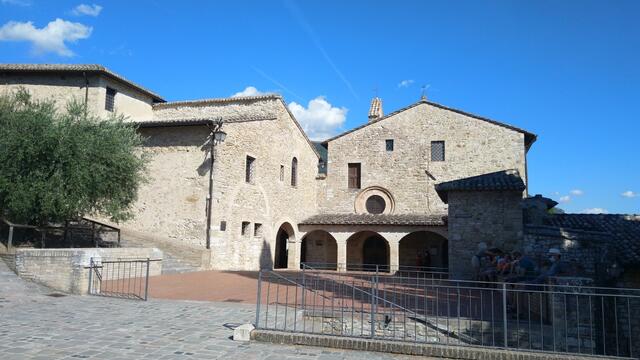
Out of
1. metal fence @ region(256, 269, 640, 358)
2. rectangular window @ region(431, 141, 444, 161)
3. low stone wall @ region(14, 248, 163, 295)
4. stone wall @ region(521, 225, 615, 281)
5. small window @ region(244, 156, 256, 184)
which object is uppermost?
rectangular window @ region(431, 141, 444, 161)

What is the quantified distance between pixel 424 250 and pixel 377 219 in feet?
11.4

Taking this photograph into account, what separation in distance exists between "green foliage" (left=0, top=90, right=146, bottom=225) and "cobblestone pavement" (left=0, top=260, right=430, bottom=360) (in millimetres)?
3942

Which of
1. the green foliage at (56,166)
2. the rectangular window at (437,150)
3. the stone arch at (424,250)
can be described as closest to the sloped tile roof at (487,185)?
the stone arch at (424,250)

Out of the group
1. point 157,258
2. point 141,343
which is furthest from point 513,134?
point 141,343

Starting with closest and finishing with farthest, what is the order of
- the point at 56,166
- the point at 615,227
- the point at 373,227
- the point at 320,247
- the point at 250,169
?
the point at 56,166 → the point at 615,227 → the point at 250,169 → the point at 373,227 → the point at 320,247

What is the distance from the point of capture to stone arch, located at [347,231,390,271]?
26078 millimetres

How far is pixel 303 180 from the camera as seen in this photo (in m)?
25.5

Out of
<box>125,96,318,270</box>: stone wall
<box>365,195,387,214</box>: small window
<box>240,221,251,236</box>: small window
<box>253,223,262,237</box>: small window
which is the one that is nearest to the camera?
<box>125,96,318,270</box>: stone wall

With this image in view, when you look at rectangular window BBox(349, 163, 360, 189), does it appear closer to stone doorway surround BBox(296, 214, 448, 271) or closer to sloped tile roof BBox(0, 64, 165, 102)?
stone doorway surround BBox(296, 214, 448, 271)

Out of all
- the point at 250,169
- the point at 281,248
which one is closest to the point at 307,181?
the point at 281,248

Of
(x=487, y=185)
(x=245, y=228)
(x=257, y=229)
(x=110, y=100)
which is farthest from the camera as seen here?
(x=110, y=100)

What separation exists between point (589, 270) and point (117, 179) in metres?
13.9

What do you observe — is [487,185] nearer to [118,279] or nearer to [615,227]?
[615,227]

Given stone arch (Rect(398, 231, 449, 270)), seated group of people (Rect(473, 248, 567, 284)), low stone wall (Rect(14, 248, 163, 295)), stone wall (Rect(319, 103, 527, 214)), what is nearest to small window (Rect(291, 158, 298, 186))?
stone wall (Rect(319, 103, 527, 214))
